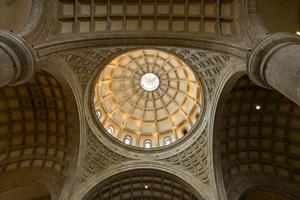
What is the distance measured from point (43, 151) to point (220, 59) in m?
12.9

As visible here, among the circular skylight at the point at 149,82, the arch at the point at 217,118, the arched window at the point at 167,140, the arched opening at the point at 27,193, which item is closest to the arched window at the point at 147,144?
the arched window at the point at 167,140

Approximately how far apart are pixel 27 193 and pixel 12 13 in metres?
13.1

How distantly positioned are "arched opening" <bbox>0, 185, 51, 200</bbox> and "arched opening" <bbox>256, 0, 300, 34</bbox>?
710 inches

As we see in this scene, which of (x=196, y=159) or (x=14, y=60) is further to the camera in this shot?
(x=196, y=159)

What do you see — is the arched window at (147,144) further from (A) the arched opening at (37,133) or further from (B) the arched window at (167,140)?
(A) the arched opening at (37,133)

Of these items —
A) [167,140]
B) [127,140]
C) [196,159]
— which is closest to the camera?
[196,159]

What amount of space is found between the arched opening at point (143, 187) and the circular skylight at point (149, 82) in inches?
320

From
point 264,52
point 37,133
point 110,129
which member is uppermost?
Answer: point 110,129

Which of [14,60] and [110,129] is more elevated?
[110,129]

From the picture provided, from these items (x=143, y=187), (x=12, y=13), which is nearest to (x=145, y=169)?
(x=143, y=187)

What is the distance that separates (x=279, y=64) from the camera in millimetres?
12047

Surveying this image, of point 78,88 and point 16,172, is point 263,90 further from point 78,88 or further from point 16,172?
point 16,172

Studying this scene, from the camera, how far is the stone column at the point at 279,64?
11.2 meters

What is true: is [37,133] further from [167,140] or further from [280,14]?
[280,14]
